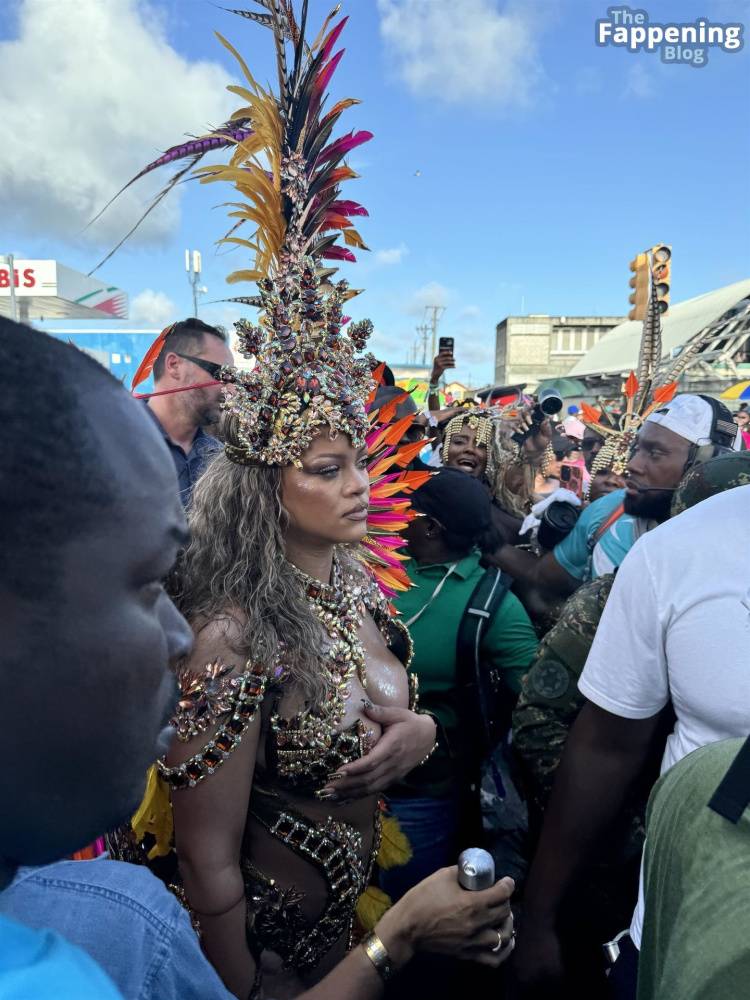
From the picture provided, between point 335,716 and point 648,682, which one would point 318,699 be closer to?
point 335,716

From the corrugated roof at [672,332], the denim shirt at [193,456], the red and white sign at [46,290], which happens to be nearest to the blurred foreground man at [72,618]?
the denim shirt at [193,456]

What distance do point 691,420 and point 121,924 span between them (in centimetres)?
316

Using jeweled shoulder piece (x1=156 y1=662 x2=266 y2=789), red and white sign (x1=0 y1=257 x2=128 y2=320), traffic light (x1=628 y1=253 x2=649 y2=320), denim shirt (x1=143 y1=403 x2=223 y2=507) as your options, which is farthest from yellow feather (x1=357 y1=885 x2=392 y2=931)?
red and white sign (x1=0 y1=257 x2=128 y2=320)

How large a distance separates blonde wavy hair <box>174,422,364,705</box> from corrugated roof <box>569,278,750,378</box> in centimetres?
2782

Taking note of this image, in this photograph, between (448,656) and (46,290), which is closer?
(448,656)

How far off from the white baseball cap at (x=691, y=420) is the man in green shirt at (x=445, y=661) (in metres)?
1.19

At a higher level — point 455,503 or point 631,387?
point 631,387

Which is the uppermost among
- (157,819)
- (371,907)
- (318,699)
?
(318,699)

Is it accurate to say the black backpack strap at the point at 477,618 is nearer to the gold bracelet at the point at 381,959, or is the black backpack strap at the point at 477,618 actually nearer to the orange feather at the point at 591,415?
the gold bracelet at the point at 381,959

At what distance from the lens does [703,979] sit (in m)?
0.54

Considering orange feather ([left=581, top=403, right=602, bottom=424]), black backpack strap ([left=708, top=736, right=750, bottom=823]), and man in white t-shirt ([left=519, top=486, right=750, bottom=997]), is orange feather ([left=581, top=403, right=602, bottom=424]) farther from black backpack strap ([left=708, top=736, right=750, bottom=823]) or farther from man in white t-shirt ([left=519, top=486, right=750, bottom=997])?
black backpack strap ([left=708, top=736, right=750, bottom=823])

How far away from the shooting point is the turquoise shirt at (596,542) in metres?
2.87

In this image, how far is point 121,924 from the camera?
0.76m

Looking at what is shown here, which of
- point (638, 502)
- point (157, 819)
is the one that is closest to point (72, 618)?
point (157, 819)
